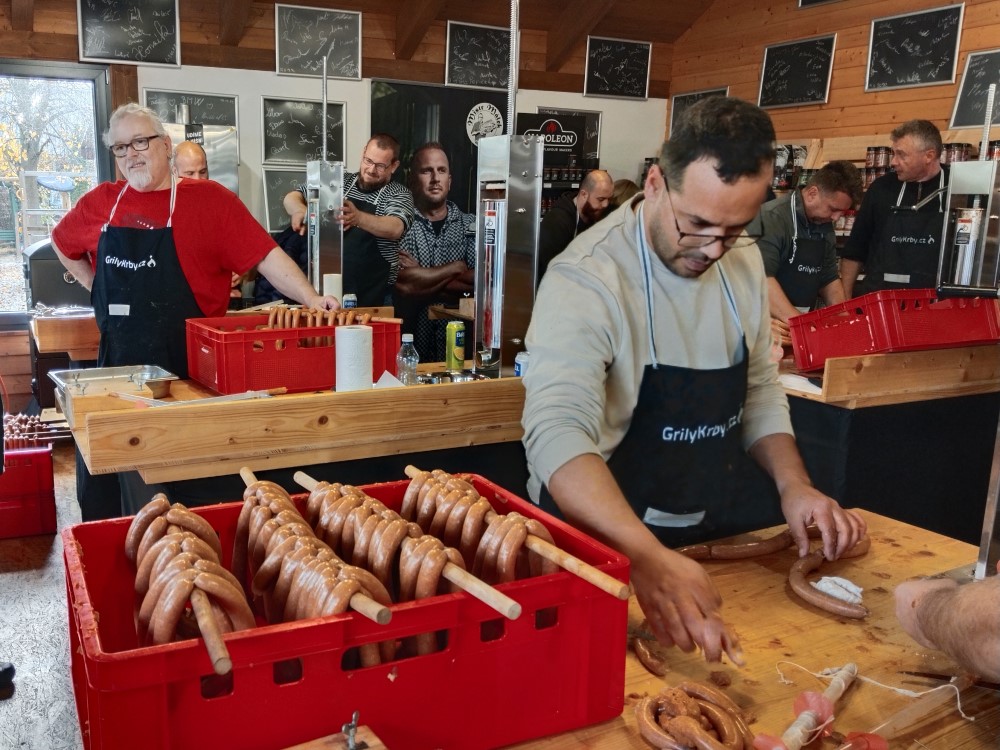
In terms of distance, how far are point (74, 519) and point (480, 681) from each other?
435 cm

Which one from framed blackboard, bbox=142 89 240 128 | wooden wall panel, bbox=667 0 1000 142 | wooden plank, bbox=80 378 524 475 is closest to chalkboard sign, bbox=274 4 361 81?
framed blackboard, bbox=142 89 240 128

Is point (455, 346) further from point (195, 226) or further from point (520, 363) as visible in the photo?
point (195, 226)

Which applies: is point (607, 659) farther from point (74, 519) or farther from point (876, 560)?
point (74, 519)

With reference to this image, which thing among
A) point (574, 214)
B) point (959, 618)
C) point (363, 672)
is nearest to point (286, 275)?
point (363, 672)

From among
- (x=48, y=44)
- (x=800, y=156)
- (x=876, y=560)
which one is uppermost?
(x=48, y=44)

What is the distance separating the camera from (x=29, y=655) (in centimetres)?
331

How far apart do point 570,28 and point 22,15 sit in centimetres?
464

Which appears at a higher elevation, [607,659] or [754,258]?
[754,258]

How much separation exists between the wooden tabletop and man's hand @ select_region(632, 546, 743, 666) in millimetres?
88

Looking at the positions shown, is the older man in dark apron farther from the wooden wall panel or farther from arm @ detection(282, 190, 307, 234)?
arm @ detection(282, 190, 307, 234)

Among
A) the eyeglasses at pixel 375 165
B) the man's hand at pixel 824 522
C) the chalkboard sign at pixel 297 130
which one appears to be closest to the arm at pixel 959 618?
the man's hand at pixel 824 522

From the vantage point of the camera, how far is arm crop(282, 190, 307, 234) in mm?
5496

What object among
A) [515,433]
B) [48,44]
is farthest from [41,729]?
[48,44]

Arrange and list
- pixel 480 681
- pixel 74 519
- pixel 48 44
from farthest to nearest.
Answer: pixel 48 44 < pixel 74 519 < pixel 480 681
